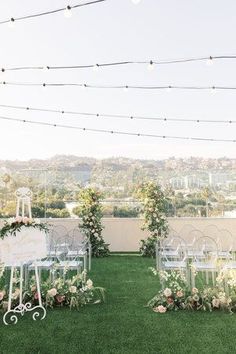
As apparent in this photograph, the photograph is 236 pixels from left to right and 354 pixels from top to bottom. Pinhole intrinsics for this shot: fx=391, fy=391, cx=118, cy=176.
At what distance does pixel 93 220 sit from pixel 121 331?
18.5 ft

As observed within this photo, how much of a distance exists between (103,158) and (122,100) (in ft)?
8.04

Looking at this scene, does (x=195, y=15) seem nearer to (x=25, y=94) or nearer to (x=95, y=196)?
(x=25, y=94)

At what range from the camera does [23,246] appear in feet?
13.9

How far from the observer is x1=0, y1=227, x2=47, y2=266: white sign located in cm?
→ 416

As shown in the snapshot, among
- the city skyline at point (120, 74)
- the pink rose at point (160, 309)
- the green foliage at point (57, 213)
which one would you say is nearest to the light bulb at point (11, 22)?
the city skyline at point (120, 74)

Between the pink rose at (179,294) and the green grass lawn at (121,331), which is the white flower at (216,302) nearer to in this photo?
the green grass lawn at (121,331)

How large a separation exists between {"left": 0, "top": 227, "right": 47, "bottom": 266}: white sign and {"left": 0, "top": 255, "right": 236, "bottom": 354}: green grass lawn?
717mm

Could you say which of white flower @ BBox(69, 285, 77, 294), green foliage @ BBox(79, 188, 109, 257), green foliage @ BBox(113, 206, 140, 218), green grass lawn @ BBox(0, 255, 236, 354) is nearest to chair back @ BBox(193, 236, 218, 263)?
green grass lawn @ BBox(0, 255, 236, 354)

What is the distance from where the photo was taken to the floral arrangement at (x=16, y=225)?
4227mm

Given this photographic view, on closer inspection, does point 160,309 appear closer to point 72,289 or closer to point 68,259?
point 72,289

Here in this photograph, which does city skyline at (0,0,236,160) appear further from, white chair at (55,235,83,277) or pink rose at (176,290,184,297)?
pink rose at (176,290,184,297)

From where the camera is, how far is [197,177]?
11.2 m

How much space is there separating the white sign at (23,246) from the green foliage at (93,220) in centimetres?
498

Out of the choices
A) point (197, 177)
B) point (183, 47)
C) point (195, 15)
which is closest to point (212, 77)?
point (183, 47)
